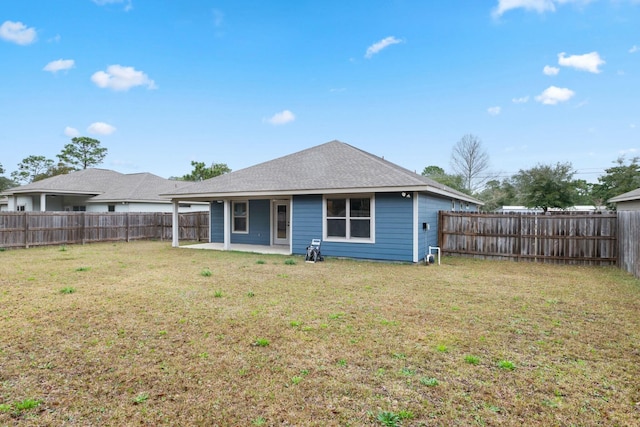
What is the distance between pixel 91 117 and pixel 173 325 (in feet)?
91.7

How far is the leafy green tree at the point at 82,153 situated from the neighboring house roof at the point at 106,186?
2106 centimetres

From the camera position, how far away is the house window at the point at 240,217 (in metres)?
14.5

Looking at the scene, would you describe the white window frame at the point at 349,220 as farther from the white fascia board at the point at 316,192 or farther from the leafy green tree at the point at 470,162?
the leafy green tree at the point at 470,162

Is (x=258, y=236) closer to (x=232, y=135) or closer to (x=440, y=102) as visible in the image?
(x=232, y=135)

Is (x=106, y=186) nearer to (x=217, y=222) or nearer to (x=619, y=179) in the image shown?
(x=217, y=222)

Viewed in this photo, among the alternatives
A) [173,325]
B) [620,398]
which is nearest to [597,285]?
[620,398]

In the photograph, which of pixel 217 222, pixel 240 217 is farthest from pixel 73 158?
pixel 240 217

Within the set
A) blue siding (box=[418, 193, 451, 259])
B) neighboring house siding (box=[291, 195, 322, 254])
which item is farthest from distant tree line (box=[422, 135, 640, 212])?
neighboring house siding (box=[291, 195, 322, 254])

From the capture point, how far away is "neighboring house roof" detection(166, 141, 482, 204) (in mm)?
10016

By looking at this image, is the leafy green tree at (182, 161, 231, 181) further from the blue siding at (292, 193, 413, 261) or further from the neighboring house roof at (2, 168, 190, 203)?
the blue siding at (292, 193, 413, 261)

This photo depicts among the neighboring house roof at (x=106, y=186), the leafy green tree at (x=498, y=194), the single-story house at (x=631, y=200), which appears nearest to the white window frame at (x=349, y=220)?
the single-story house at (x=631, y=200)

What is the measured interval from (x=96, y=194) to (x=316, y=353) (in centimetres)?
2459

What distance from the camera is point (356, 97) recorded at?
19891mm

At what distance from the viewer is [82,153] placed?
42094 millimetres
